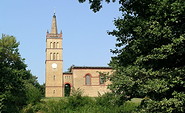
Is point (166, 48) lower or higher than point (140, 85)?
higher

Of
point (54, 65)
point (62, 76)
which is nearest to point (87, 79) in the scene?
point (62, 76)

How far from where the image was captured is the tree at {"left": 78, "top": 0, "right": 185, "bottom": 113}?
28.0 ft

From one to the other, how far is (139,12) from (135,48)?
185 centimetres

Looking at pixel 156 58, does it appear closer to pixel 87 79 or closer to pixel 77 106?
pixel 77 106

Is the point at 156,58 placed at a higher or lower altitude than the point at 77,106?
higher

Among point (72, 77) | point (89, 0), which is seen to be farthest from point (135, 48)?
point (72, 77)

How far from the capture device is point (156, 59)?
900 cm

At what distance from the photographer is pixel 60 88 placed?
43812 millimetres

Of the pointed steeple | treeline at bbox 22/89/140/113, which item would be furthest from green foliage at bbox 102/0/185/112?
the pointed steeple

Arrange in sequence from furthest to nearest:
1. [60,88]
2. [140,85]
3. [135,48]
A: [60,88], [135,48], [140,85]

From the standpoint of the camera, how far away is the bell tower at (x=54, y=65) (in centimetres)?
4366

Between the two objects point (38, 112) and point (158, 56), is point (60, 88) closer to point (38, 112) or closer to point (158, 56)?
point (38, 112)

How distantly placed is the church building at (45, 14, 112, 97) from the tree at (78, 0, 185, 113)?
31937 millimetres

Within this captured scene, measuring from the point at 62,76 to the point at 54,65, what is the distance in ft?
8.52
